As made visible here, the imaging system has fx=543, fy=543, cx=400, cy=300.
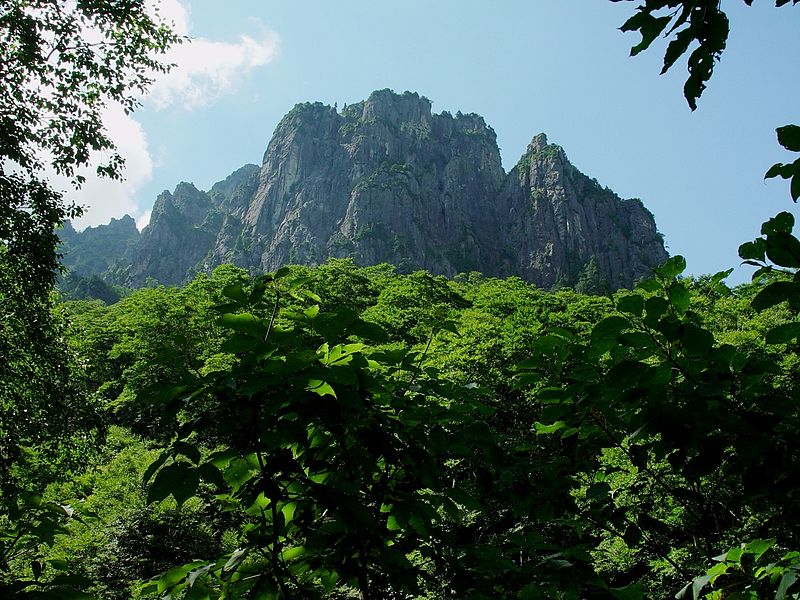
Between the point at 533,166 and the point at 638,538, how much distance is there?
104442mm

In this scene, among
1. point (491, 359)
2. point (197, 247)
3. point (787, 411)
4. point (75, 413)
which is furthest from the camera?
point (197, 247)

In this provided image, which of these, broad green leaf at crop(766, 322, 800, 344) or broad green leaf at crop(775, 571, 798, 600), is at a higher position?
broad green leaf at crop(766, 322, 800, 344)

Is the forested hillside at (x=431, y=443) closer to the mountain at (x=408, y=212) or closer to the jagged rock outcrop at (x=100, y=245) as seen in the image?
the mountain at (x=408, y=212)

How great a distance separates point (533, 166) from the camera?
99.9 m

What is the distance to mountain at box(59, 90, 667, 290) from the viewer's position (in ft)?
300

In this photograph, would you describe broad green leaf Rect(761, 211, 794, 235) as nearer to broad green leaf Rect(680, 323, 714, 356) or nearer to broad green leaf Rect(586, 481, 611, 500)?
broad green leaf Rect(680, 323, 714, 356)

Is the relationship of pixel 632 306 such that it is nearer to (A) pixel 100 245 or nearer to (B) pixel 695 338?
(B) pixel 695 338

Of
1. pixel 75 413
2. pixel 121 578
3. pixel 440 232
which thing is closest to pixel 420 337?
pixel 121 578

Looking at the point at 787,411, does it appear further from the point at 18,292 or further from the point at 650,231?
the point at 650,231

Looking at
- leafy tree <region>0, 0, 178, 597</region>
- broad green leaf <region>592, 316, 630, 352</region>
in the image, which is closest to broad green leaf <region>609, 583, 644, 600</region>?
broad green leaf <region>592, 316, 630, 352</region>

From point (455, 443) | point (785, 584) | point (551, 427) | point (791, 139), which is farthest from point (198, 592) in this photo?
point (791, 139)

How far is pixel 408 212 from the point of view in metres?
96.1

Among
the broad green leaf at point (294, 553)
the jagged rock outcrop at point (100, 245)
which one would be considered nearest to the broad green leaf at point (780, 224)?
the broad green leaf at point (294, 553)

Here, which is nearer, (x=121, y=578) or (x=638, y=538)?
(x=638, y=538)
